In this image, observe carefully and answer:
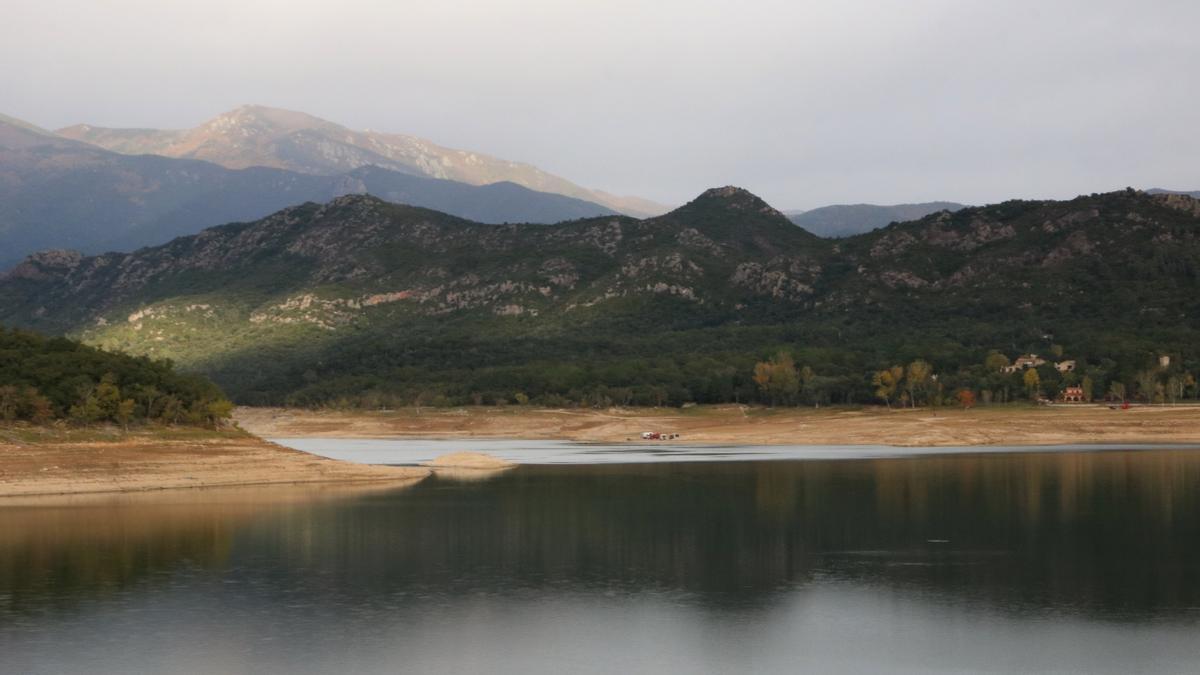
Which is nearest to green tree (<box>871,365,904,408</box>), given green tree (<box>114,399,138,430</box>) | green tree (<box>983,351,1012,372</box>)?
green tree (<box>983,351,1012,372</box>)

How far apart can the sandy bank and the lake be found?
40.4 metres

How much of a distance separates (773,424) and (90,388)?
79.3 meters

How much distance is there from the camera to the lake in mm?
30688

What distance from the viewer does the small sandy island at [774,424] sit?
114 meters

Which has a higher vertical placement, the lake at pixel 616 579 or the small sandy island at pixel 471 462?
the small sandy island at pixel 471 462

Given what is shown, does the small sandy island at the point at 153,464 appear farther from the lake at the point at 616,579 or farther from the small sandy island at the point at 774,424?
the small sandy island at the point at 774,424

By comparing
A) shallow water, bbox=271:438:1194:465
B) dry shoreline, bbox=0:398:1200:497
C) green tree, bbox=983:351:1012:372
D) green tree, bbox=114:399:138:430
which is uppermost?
green tree, bbox=983:351:1012:372

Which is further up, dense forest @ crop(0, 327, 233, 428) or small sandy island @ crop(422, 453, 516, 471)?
dense forest @ crop(0, 327, 233, 428)

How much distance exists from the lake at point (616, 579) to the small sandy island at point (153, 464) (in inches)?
99.6

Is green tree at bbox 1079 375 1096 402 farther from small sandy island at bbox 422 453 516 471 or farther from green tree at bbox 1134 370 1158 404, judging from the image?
small sandy island at bbox 422 453 516 471

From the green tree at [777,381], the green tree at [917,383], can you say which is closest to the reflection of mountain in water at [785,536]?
the green tree at [917,383]

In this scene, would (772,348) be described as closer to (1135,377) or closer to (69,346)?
(1135,377)

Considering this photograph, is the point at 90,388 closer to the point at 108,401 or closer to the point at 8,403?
the point at 108,401

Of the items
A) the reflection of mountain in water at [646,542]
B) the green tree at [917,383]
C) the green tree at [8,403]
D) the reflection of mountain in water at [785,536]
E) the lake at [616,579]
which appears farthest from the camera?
the green tree at [917,383]
